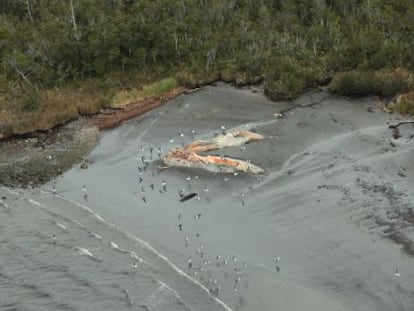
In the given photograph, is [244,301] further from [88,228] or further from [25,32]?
[25,32]

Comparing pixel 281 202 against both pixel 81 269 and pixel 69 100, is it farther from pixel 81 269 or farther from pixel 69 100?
pixel 69 100

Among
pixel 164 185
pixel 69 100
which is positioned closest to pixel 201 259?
pixel 164 185

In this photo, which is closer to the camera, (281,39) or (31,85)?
(31,85)

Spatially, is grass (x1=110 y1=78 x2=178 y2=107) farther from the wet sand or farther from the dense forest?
the wet sand

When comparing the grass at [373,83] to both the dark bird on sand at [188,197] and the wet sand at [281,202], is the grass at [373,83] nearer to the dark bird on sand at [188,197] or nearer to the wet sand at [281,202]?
the wet sand at [281,202]

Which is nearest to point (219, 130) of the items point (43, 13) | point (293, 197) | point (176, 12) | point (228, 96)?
point (228, 96)

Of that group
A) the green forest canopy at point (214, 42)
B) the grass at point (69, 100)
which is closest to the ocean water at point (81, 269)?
the grass at point (69, 100)

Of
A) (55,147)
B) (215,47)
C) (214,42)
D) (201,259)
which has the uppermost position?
(214,42)
